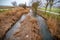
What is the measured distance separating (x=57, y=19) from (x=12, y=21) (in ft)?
2.92

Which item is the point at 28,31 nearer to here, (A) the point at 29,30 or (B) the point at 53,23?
(A) the point at 29,30

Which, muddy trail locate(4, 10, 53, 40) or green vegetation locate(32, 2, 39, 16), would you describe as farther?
green vegetation locate(32, 2, 39, 16)

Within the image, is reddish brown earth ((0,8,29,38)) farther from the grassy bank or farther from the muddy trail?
the grassy bank

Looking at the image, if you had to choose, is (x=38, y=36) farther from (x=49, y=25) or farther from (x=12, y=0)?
(x=12, y=0)

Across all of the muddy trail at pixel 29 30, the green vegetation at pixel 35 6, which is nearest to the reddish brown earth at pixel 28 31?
the muddy trail at pixel 29 30

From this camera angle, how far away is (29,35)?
213 centimetres

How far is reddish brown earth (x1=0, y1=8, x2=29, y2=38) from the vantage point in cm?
212

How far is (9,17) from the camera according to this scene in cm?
223

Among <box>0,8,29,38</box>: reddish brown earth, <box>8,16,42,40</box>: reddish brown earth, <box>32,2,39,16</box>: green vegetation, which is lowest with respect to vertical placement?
<box>8,16,42,40</box>: reddish brown earth

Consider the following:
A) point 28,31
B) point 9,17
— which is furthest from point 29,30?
point 9,17

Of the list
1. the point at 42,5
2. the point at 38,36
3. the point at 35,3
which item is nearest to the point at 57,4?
the point at 42,5

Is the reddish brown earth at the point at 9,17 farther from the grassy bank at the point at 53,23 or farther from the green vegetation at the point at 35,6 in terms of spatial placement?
the grassy bank at the point at 53,23

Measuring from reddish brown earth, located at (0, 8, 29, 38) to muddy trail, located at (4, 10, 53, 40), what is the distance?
75 millimetres

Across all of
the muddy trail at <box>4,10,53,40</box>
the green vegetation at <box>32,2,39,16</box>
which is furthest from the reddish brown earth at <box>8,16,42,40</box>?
the green vegetation at <box>32,2,39,16</box>
